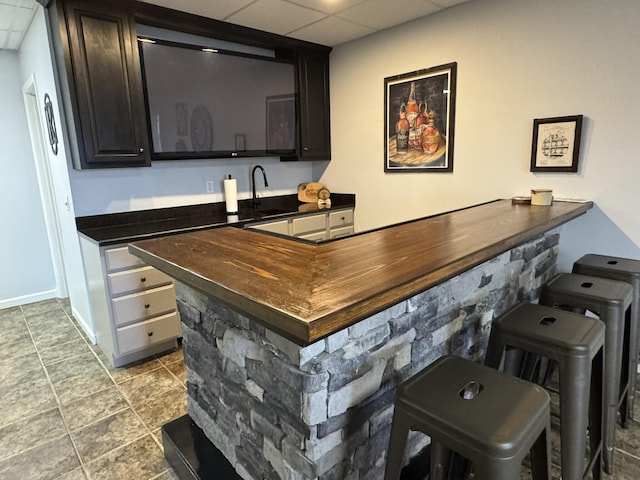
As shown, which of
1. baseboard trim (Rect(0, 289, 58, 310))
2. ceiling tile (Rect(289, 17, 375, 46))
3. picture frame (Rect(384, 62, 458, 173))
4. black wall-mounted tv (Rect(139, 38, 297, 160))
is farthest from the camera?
baseboard trim (Rect(0, 289, 58, 310))

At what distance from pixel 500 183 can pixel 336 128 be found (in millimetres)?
1778

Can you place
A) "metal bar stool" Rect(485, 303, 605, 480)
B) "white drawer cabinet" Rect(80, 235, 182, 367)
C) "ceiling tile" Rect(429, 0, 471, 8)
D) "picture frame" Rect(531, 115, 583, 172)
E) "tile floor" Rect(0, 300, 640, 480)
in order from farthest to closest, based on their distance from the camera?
"ceiling tile" Rect(429, 0, 471, 8)
"white drawer cabinet" Rect(80, 235, 182, 367)
"picture frame" Rect(531, 115, 583, 172)
"tile floor" Rect(0, 300, 640, 480)
"metal bar stool" Rect(485, 303, 605, 480)

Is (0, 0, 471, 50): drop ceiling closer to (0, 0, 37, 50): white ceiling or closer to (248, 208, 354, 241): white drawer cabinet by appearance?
(0, 0, 37, 50): white ceiling

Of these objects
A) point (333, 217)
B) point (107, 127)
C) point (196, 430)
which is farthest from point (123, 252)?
point (333, 217)

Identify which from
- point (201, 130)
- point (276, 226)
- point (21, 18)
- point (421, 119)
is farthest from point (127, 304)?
point (421, 119)

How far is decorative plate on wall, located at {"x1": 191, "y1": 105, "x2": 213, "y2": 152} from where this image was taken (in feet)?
10.2

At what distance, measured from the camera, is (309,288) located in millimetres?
971

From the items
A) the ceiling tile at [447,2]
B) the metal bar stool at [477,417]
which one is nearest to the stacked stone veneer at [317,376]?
the metal bar stool at [477,417]

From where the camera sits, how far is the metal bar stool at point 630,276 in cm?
185

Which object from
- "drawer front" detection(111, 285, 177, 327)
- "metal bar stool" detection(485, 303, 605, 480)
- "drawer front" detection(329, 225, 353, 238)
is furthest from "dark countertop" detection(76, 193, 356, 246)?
"metal bar stool" detection(485, 303, 605, 480)

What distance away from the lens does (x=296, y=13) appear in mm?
2924

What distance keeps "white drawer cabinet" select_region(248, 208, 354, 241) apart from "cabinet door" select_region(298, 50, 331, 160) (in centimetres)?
65

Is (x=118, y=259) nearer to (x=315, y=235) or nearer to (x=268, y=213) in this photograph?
(x=268, y=213)

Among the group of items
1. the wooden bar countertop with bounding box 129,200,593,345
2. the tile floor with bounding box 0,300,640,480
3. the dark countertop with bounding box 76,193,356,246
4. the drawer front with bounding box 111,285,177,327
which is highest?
the wooden bar countertop with bounding box 129,200,593,345
